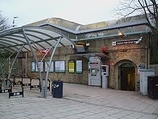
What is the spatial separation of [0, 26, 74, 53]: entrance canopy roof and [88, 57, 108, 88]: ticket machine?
14.8 ft

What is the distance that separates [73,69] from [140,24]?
25.1 feet

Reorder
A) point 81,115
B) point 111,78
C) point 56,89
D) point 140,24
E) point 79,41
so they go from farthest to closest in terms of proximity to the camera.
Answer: point 79,41
point 111,78
point 140,24
point 56,89
point 81,115

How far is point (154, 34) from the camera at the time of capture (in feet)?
51.3

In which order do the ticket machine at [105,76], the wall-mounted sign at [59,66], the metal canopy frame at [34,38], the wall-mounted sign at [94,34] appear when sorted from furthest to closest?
the wall-mounted sign at [59,66] → the wall-mounted sign at [94,34] → the ticket machine at [105,76] → the metal canopy frame at [34,38]

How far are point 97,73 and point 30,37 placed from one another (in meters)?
6.90

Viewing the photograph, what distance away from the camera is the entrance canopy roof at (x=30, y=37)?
478 inches

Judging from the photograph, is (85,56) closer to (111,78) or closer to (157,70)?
(111,78)

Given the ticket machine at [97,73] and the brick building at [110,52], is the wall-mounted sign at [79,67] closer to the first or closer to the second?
the brick building at [110,52]

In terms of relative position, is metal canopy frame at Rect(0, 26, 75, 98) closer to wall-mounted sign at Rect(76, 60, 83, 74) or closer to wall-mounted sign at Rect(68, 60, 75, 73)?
wall-mounted sign at Rect(76, 60, 83, 74)

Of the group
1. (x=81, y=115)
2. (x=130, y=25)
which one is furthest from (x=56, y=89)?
(x=130, y=25)

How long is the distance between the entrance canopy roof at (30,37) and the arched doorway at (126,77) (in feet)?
18.4

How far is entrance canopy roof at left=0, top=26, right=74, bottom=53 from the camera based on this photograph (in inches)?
478

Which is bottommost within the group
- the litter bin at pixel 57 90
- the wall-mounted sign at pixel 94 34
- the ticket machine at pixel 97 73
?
the litter bin at pixel 57 90

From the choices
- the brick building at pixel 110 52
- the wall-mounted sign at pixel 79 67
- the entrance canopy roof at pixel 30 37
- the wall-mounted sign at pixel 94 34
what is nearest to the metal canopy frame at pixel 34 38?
the entrance canopy roof at pixel 30 37
